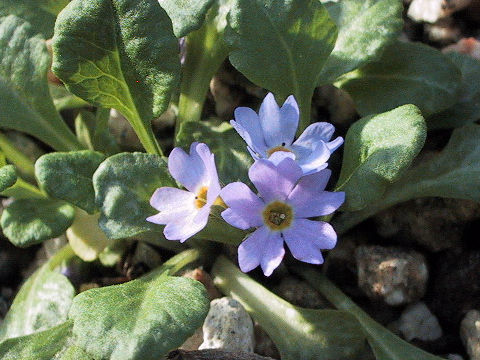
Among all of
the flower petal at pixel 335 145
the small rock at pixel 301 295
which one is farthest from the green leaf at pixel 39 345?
the flower petal at pixel 335 145

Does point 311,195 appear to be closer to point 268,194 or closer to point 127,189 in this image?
point 268,194

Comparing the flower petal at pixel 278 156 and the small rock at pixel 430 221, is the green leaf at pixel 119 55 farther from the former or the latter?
Result: the small rock at pixel 430 221

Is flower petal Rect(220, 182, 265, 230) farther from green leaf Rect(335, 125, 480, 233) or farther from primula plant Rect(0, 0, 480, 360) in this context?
green leaf Rect(335, 125, 480, 233)

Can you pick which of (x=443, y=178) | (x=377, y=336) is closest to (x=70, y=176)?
(x=377, y=336)

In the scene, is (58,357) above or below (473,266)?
above

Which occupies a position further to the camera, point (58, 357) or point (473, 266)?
point (473, 266)

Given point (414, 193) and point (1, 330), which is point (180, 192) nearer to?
point (414, 193)

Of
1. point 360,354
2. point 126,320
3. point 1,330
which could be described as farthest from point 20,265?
point 360,354

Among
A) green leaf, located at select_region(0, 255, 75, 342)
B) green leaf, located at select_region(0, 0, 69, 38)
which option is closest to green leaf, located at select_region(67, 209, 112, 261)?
green leaf, located at select_region(0, 255, 75, 342)
